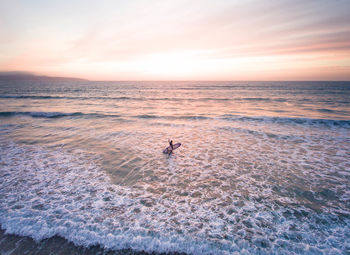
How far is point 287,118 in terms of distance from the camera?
1816cm

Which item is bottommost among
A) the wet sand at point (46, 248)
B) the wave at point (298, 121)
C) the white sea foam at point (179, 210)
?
the wet sand at point (46, 248)

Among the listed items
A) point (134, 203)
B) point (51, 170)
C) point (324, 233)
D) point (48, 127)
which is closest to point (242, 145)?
point (324, 233)

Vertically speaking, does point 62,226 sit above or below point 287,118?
below

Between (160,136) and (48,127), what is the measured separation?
425 inches

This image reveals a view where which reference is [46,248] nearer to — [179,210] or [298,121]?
[179,210]

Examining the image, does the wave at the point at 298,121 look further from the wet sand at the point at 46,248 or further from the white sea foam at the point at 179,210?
the wet sand at the point at 46,248

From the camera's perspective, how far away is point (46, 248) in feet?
13.2

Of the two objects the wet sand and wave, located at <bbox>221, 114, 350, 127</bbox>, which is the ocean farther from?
wave, located at <bbox>221, 114, 350, 127</bbox>

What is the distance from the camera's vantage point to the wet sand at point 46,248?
12.9 ft

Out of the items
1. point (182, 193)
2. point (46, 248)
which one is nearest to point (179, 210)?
point (182, 193)

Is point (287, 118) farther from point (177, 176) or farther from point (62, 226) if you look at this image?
point (62, 226)

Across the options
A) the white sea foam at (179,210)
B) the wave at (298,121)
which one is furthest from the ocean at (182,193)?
the wave at (298,121)

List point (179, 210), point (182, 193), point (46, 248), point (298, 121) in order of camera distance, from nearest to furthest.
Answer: point (46, 248)
point (179, 210)
point (182, 193)
point (298, 121)

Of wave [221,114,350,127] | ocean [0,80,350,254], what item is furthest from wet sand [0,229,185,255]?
wave [221,114,350,127]
